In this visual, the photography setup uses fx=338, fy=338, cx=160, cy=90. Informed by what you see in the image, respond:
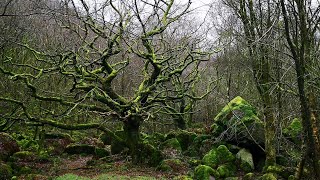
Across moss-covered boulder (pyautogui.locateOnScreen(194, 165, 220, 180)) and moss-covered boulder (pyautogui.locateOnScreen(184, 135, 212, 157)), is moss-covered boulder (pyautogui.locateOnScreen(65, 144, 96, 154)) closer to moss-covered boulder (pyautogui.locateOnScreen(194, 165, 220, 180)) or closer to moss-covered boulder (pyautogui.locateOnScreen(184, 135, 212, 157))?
moss-covered boulder (pyautogui.locateOnScreen(184, 135, 212, 157))

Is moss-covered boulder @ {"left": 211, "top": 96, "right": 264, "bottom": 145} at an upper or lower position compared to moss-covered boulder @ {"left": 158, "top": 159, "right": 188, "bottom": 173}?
upper

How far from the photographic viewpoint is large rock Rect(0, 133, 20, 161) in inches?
611

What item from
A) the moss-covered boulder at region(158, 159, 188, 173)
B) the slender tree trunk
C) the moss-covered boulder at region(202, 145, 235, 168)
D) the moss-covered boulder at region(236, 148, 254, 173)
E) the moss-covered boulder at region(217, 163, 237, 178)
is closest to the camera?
the moss-covered boulder at region(217, 163, 237, 178)

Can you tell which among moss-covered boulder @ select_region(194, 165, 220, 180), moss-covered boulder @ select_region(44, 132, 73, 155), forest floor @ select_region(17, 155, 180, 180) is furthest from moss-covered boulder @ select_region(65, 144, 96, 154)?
moss-covered boulder @ select_region(194, 165, 220, 180)

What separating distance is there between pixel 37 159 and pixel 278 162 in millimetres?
11260

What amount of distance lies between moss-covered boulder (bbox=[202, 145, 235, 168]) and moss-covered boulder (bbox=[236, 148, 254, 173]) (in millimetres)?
357

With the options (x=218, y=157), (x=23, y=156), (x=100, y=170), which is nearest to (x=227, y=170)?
(x=218, y=157)

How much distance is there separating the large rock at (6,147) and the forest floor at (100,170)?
109cm

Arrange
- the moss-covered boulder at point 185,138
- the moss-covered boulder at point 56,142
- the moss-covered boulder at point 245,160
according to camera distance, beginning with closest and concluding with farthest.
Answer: the moss-covered boulder at point 245,160, the moss-covered boulder at point 185,138, the moss-covered boulder at point 56,142

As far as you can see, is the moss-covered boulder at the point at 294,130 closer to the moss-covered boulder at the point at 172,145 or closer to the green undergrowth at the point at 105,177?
the moss-covered boulder at the point at 172,145

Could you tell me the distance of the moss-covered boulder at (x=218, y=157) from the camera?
48.5 ft

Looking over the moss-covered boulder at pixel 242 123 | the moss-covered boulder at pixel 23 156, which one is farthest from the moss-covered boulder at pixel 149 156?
the moss-covered boulder at pixel 23 156

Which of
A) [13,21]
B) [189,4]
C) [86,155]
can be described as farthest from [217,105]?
[13,21]

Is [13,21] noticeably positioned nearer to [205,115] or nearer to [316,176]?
[316,176]
